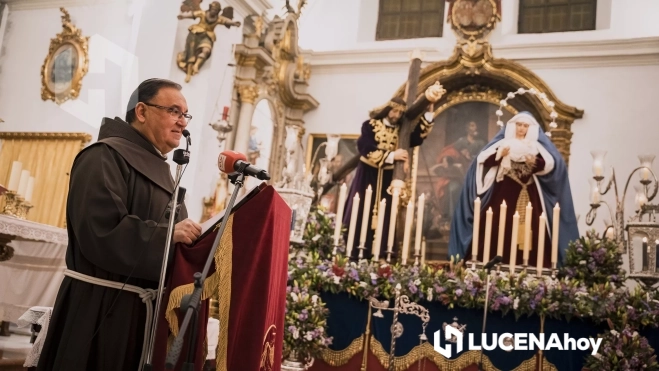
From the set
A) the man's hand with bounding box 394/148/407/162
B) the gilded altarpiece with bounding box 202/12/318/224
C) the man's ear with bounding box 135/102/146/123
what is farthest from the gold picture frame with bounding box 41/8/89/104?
the man's ear with bounding box 135/102/146/123

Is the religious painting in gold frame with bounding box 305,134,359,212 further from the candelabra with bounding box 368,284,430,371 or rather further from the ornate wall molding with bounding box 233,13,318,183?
the candelabra with bounding box 368,284,430,371

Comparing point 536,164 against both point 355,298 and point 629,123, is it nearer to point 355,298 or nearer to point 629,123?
point 355,298

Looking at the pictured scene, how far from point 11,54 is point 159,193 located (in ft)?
24.6

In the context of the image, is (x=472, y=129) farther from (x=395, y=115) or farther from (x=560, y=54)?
(x=395, y=115)

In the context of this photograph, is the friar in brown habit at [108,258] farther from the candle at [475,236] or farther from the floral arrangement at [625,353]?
the candle at [475,236]

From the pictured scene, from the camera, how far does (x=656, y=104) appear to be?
9.35 m

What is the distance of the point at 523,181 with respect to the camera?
6.80m

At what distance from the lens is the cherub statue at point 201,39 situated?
8023 millimetres

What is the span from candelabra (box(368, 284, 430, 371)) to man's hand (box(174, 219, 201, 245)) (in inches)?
96.0

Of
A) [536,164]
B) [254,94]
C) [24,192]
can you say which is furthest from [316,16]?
[24,192]

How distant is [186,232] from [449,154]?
27.4ft

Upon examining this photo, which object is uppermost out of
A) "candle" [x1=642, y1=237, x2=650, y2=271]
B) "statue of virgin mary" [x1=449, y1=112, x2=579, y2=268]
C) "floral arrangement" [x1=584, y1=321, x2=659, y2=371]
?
"statue of virgin mary" [x1=449, y1=112, x2=579, y2=268]

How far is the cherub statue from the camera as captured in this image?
316 inches

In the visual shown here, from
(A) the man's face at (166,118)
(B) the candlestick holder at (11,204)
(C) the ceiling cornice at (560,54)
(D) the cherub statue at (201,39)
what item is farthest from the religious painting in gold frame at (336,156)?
(A) the man's face at (166,118)
